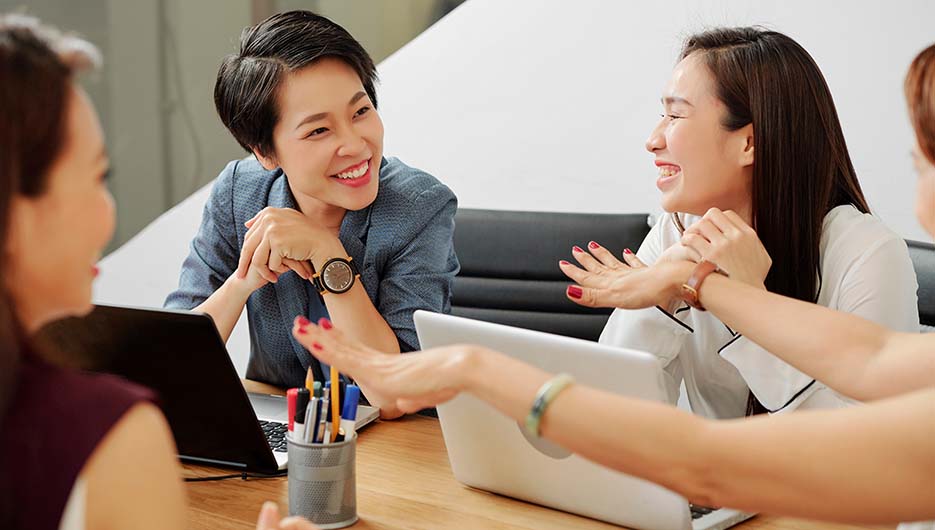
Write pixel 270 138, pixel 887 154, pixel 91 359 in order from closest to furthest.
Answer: pixel 91 359 < pixel 270 138 < pixel 887 154

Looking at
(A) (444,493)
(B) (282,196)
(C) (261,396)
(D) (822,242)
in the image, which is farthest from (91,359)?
(D) (822,242)

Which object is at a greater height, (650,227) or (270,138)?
(270,138)

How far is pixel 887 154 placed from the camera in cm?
267

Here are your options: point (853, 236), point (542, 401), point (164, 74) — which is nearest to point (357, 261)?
point (853, 236)

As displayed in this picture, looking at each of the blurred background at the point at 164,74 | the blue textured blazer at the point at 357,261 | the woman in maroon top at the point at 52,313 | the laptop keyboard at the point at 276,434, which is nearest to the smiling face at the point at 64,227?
the woman in maroon top at the point at 52,313

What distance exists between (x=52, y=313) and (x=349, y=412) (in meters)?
0.56

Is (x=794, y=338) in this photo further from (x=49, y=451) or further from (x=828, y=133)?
(x=49, y=451)

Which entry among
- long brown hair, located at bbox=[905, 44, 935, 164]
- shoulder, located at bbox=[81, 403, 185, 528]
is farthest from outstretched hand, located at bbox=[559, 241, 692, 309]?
shoulder, located at bbox=[81, 403, 185, 528]

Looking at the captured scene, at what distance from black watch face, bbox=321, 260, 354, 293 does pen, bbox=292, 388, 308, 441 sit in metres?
0.59

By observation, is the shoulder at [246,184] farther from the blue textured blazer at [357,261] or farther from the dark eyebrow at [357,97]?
the dark eyebrow at [357,97]

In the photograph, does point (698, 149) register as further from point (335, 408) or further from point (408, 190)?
point (335, 408)

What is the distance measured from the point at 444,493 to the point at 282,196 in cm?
91

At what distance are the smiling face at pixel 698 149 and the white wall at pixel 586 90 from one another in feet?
2.96

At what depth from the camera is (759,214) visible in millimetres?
1894
